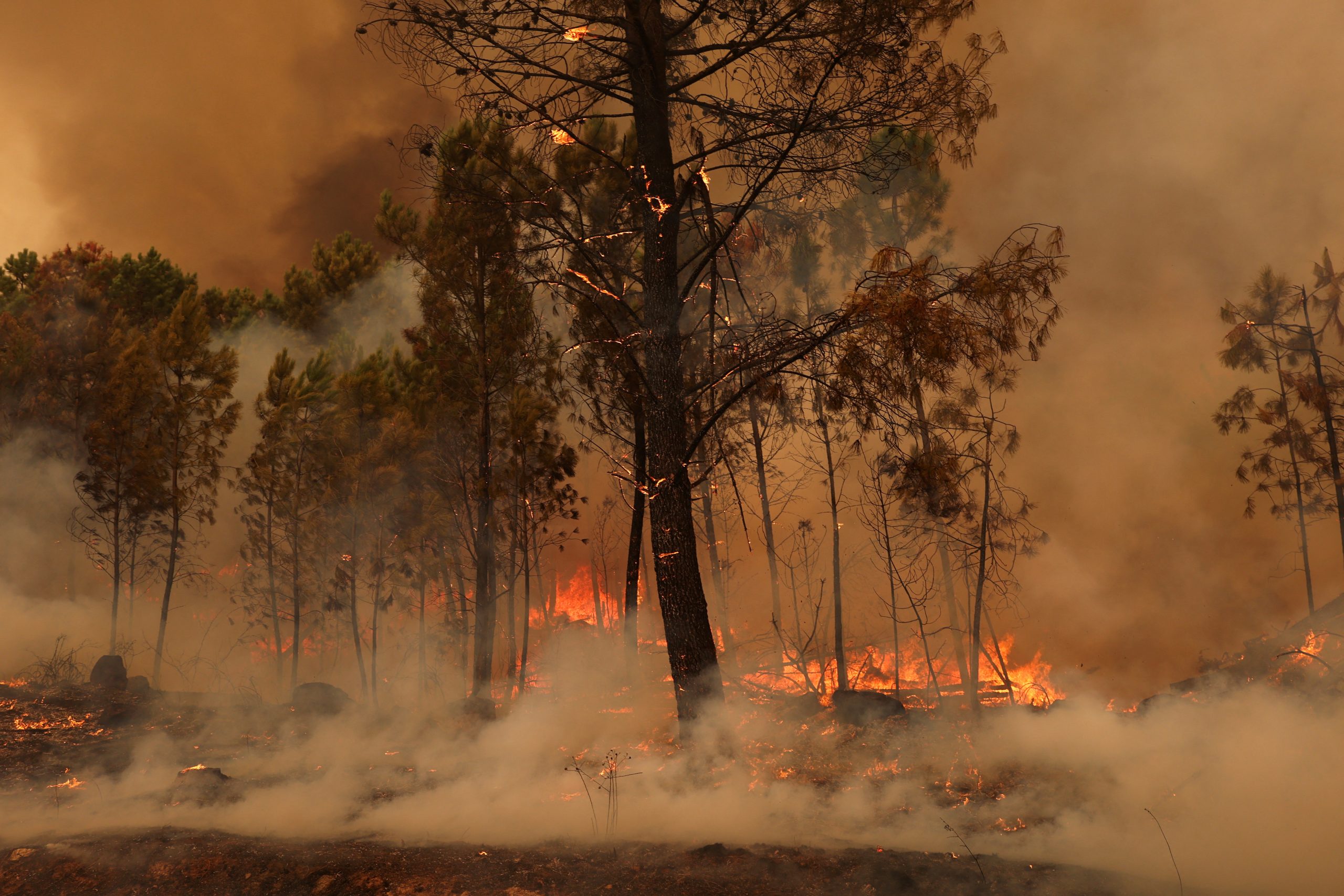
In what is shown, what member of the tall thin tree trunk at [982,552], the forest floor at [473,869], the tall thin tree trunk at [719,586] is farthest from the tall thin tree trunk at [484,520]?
the forest floor at [473,869]

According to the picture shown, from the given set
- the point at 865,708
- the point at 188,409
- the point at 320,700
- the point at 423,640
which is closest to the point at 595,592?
the point at 423,640

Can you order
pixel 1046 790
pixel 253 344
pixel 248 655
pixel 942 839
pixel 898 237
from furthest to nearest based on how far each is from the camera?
1. pixel 253 344
2. pixel 248 655
3. pixel 898 237
4. pixel 1046 790
5. pixel 942 839

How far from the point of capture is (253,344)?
27688 millimetres

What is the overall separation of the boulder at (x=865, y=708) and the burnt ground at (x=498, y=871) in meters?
3.74

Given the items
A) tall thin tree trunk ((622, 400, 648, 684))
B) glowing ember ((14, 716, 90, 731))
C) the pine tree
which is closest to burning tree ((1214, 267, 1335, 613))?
tall thin tree trunk ((622, 400, 648, 684))

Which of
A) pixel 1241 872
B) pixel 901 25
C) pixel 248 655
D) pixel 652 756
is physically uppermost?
pixel 901 25

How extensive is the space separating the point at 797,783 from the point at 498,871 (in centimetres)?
299

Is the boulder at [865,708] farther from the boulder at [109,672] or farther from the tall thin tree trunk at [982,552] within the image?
the boulder at [109,672]

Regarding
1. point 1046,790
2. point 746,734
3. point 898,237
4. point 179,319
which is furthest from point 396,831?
point 179,319

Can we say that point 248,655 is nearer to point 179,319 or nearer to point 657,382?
point 179,319

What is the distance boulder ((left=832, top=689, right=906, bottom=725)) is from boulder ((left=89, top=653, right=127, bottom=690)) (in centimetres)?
1200

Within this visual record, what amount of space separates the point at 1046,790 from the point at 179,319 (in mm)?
20045

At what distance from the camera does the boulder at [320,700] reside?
39.4 ft

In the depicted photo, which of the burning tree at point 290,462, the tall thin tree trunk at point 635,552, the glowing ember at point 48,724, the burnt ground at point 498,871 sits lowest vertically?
the burnt ground at point 498,871
